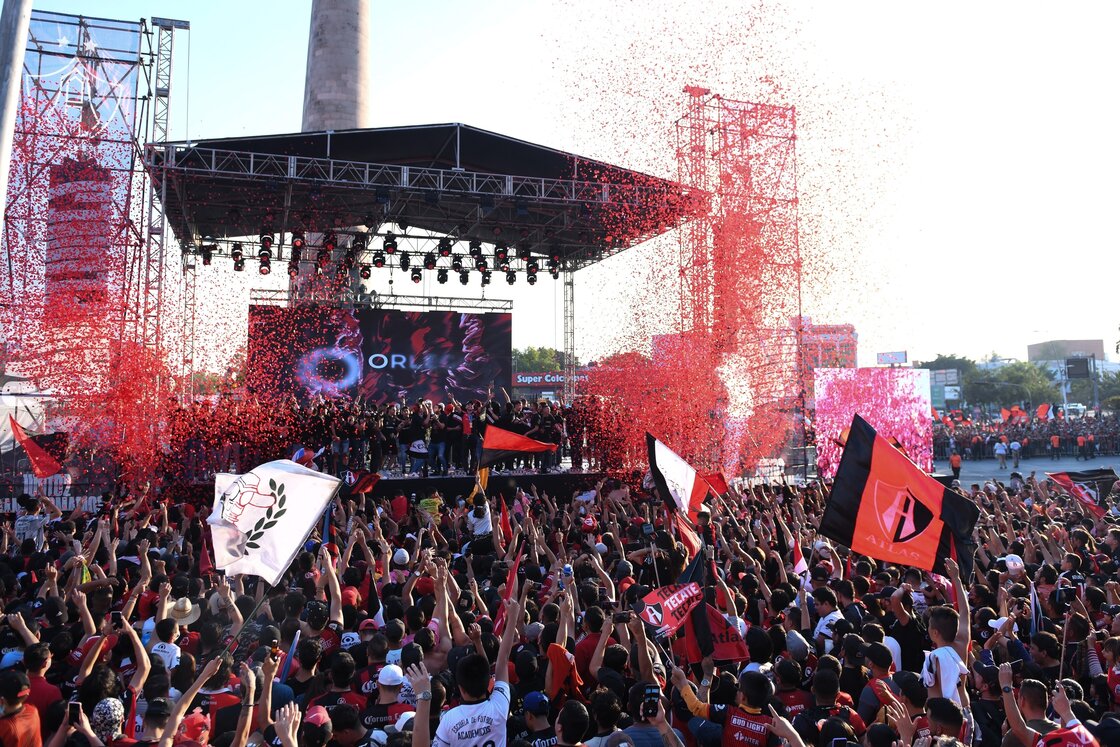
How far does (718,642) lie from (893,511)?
6.02ft

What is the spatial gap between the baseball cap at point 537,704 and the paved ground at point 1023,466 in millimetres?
27947

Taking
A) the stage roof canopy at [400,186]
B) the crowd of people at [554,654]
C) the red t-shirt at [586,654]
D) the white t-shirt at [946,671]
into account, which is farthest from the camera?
the stage roof canopy at [400,186]

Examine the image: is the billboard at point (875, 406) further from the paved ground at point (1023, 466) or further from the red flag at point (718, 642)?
the red flag at point (718, 642)

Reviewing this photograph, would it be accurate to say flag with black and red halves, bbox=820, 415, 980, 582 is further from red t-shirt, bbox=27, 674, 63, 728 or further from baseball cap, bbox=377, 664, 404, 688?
red t-shirt, bbox=27, 674, 63, 728

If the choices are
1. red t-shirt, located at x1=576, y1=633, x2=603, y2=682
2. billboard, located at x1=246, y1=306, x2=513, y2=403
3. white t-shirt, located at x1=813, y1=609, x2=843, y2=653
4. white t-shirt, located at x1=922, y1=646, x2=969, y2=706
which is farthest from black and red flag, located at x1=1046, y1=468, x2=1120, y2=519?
billboard, located at x1=246, y1=306, x2=513, y2=403

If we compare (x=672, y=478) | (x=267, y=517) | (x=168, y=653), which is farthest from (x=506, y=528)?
(x=168, y=653)

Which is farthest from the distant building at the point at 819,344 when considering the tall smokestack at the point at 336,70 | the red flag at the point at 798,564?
the tall smokestack at the point at 336,70

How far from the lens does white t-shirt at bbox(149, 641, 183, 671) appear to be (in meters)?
5.60

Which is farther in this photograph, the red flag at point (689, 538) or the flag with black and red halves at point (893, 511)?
the red flag at point (689, 538)

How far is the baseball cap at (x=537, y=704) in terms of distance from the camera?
436cm

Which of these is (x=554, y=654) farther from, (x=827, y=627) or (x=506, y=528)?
(x=506, y=528)

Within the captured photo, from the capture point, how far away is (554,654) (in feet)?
16.2

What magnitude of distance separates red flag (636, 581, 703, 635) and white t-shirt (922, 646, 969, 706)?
1.47 meters

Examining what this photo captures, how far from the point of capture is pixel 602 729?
13.9 ft
